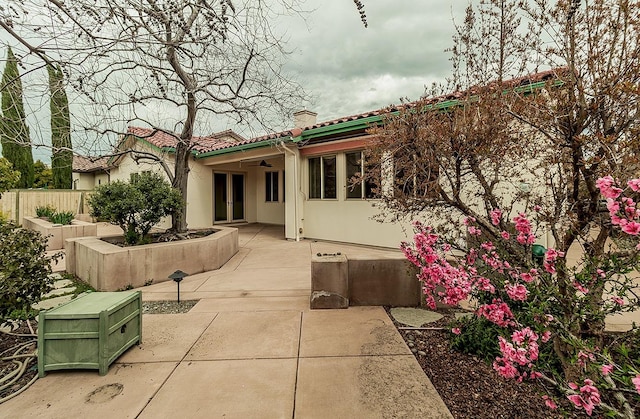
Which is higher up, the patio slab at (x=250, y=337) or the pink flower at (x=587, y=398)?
the pink flower at (x=587, y=398)

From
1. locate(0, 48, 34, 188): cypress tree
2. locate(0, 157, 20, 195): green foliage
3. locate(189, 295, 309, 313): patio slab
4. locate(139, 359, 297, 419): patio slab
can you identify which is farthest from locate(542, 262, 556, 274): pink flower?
locate(0, 157, 20, 195): green foliage

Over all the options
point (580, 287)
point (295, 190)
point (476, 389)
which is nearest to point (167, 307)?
point (476, 389)

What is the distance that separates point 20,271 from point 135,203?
131 inches

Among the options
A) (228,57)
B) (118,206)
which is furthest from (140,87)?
(118,206)

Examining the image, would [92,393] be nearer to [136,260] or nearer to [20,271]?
[20,271]

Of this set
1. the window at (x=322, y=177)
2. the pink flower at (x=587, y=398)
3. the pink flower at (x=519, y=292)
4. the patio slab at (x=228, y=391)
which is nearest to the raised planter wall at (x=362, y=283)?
the patio slab at (x=228, y=391)

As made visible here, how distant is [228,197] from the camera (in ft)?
46.8

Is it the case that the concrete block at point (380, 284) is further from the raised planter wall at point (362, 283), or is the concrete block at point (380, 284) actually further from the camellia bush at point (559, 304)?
the camellia bush at point (559, 304)

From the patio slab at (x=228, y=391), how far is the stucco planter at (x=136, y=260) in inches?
129

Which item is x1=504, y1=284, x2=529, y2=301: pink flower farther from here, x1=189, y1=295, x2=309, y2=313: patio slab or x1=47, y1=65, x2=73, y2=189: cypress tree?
x1=47, y1=65, x2=73, y2=189: cypress tree

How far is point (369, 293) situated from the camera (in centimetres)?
436

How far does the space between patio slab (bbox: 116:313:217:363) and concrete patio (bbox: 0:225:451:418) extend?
11mm

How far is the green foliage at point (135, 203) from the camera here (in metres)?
6.32

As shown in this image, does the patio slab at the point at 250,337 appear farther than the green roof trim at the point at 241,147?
No
